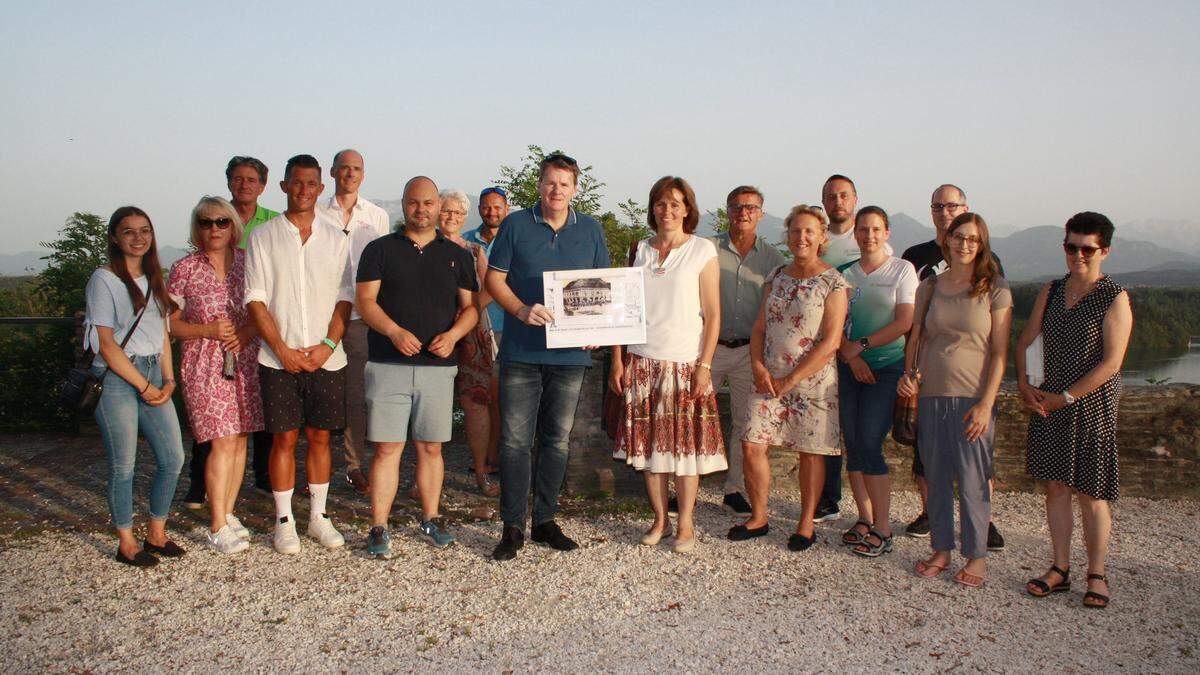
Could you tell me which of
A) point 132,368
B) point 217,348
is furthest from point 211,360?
point 132,368

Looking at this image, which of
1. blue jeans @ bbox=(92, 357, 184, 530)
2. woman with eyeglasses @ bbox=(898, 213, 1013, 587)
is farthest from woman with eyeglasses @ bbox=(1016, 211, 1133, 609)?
blue jeans @ bbox=(92, 357, 184, 530)

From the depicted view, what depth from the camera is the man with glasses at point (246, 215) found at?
5543 mm

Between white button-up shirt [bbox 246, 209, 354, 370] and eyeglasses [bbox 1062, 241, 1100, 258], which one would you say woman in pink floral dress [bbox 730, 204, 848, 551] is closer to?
eyeglasses [bbox 1062, 241, 1100, 258]

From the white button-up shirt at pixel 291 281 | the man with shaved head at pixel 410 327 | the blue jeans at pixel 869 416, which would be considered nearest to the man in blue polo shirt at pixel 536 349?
the man with shaved head at pixel 410 327

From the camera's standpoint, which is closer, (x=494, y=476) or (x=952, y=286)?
(x=952, y=286)

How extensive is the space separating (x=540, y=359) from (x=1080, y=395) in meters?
2.89

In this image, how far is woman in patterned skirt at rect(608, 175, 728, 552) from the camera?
469 centimetres

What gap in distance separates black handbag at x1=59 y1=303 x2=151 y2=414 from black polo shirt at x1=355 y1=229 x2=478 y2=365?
142cm

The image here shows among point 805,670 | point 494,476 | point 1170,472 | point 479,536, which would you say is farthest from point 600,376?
point 1170,472

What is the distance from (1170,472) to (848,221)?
3.14 metres

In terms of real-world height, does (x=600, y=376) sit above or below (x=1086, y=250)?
below

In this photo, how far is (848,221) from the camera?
5598 mm

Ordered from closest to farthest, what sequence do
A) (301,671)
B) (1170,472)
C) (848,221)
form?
1. (301,671)
2. (848,221)
3. (1170,472)

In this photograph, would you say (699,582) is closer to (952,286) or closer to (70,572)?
(952,286)
